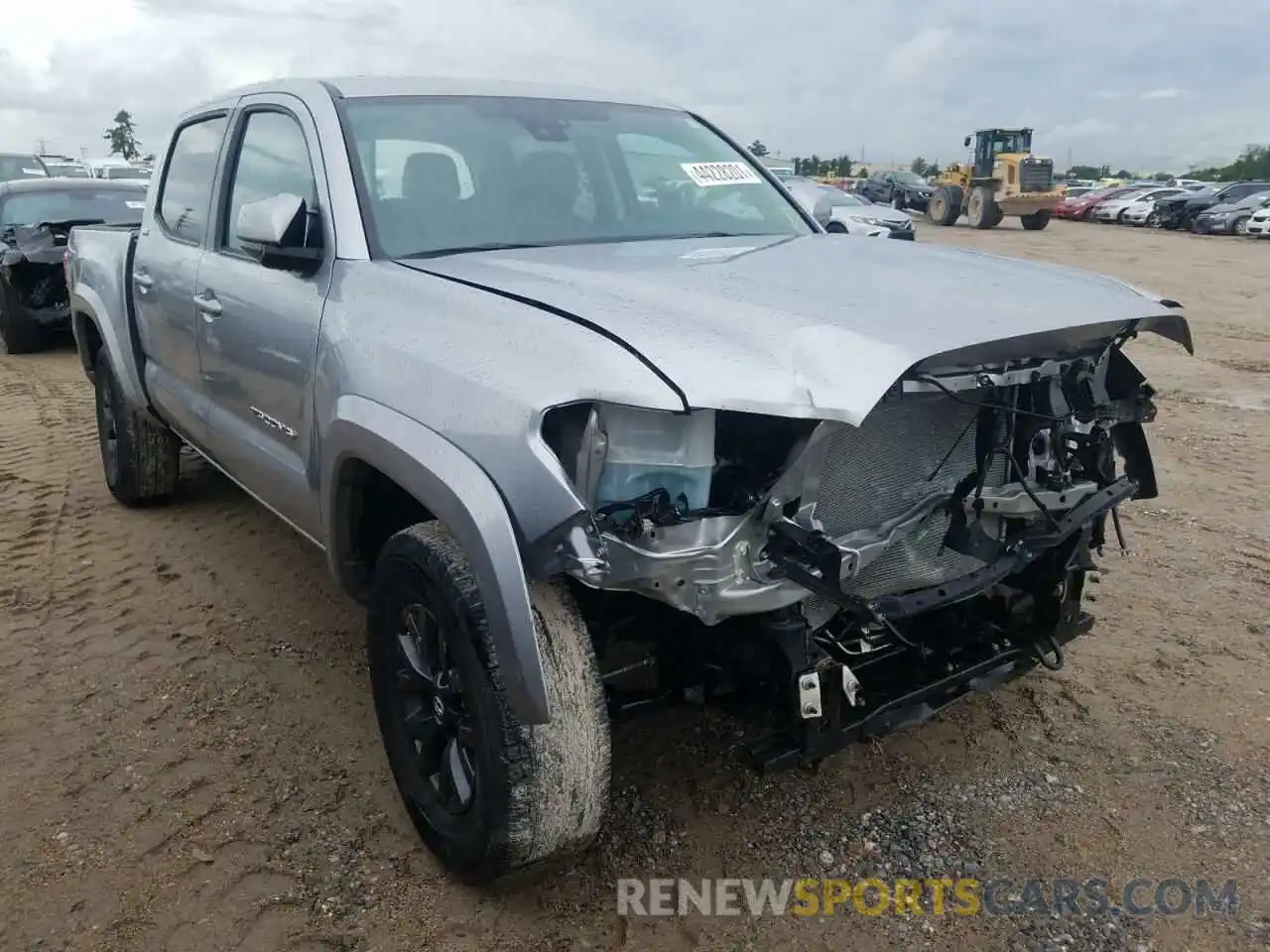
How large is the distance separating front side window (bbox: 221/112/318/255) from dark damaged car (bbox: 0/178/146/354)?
729 cm

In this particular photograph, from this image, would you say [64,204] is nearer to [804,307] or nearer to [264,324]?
[264,324]

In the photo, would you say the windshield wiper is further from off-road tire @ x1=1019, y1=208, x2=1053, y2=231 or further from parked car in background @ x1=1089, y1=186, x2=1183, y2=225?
parked car in background @ x1=1089, y1=186, x2=1183, y2=225

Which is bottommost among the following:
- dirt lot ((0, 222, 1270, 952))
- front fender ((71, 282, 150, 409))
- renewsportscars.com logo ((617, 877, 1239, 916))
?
renewsportscars.com logo ((617, 877, 1239, 916))

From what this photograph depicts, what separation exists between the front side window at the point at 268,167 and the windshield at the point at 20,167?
15.9 meters

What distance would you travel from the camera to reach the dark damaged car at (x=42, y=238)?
9867 mm

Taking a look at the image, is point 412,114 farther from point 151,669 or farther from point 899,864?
point 899,864

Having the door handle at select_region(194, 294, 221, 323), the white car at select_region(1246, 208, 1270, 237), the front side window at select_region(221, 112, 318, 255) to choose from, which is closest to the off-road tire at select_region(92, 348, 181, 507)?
the door handle at select_region(194, 294, 221, 323)

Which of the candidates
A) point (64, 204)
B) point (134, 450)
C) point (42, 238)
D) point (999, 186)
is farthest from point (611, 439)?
point (999, 186)

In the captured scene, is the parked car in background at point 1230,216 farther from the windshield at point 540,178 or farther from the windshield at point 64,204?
the windshield at point 540,178

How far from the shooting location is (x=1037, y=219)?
2961cm

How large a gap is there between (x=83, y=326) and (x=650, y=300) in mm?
4277

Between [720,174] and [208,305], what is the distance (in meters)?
1.84

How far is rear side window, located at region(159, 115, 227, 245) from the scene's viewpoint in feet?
12.8

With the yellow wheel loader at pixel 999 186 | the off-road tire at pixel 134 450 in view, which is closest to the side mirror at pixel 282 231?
the off-road tire at pixel 134 450
